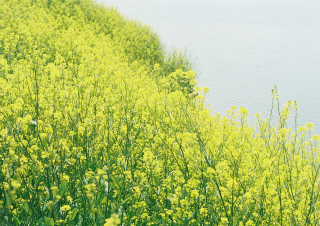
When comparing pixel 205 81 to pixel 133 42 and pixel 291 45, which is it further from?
pixel 291 45

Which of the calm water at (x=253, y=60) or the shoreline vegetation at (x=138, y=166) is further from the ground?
the calm water at (x=253, y=60)

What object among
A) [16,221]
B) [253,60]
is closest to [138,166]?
[16,221]

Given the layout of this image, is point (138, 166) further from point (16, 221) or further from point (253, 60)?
point (253, 60)

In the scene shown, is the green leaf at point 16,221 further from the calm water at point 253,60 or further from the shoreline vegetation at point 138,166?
the calm water at point 253,60

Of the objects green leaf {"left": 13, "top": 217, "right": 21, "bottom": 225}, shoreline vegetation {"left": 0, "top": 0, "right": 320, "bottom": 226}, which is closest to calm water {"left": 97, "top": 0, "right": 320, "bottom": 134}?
shoreline vegetation {"left": 0, "top": 0, "right": 320, "bottom": 226}

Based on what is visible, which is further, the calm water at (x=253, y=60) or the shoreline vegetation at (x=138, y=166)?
the calm water at (x=253, y=60)

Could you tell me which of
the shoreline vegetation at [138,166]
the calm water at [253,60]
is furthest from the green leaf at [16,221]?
the calm water at [253,60]

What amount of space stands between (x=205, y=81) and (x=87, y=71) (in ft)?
41.3

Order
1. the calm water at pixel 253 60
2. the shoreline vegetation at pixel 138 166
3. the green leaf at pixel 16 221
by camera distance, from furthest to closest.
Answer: the calm water at pixel 253 60, the shoreline vegetation at pixel 138 166, the green leaf at pixel 16 221

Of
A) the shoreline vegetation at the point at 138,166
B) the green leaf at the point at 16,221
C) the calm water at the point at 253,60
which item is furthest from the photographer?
the calm water at the point at 253,60

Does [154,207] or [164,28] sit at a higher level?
[164,28]

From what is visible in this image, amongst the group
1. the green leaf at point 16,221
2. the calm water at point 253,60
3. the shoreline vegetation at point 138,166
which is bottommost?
the green leaf at point 16,221

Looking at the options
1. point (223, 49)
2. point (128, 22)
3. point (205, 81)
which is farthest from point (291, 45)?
point (128, 22)

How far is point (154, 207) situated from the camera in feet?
12.2
